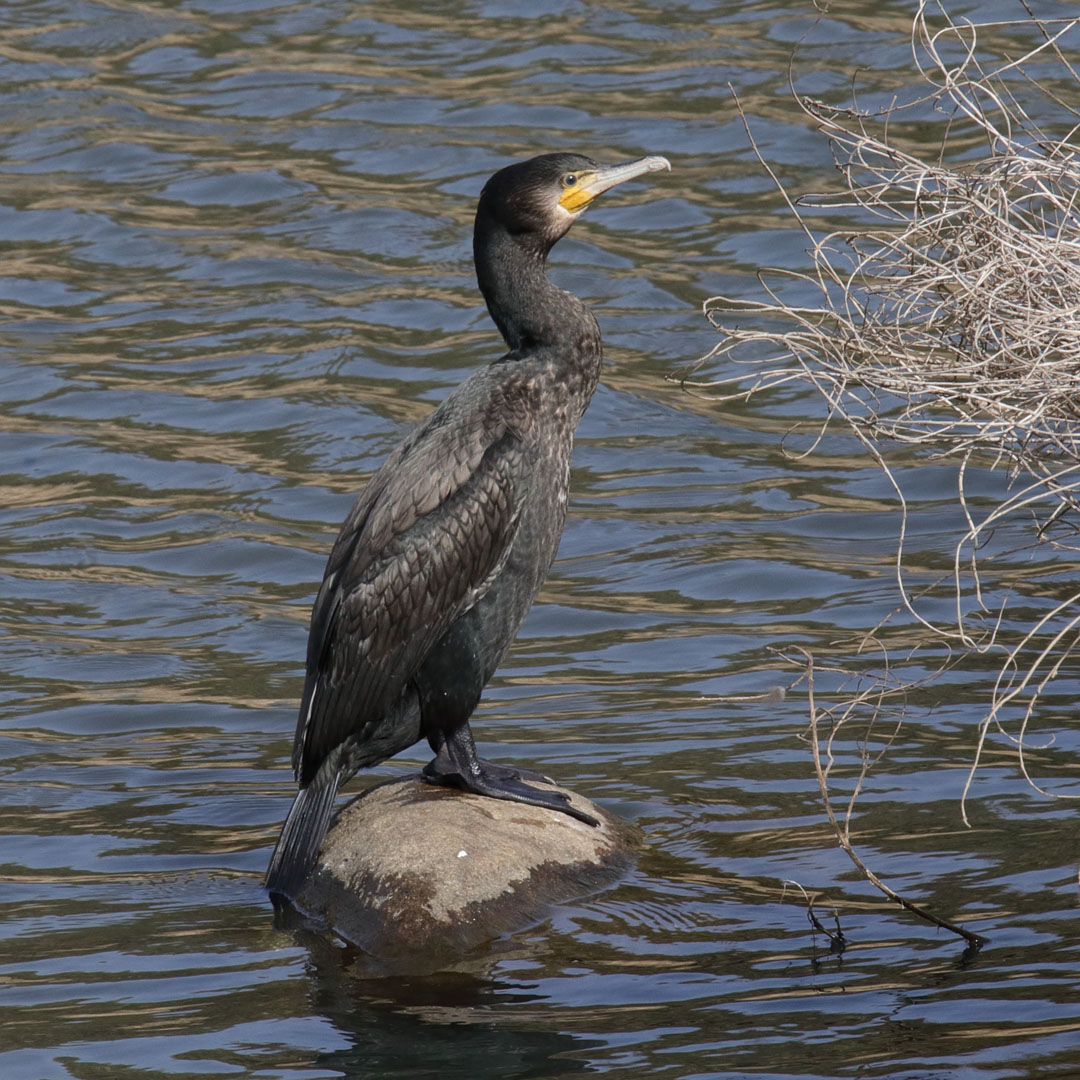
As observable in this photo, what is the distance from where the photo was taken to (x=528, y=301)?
18.4 feet

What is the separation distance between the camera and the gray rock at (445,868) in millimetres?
5180

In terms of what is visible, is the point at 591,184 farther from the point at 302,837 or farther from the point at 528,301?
the point at 302,837

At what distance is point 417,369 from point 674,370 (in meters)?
1.42

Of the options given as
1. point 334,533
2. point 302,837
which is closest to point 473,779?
point 302,837

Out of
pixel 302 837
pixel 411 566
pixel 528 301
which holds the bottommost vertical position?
pixel 302 837

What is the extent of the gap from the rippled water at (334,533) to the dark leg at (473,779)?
36 cm

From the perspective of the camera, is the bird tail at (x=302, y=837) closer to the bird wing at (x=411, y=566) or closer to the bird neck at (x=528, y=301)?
the bird wing at (x=411, y=566)

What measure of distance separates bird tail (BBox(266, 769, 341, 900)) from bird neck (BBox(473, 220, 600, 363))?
1382 millimetres

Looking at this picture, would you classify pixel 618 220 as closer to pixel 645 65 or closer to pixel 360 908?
pixel 645 65

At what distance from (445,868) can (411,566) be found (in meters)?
0.83

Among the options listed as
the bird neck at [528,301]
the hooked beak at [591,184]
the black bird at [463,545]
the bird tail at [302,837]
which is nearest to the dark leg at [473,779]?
the black bird at [463,545]

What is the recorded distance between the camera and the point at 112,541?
9.27 m

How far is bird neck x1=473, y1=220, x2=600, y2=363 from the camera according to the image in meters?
5.59

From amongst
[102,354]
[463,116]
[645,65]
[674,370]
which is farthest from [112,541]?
[645,65]
